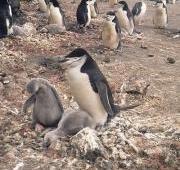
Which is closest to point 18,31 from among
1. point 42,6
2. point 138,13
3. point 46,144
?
point 42,6

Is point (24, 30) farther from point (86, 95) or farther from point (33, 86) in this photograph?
point (86, 95)

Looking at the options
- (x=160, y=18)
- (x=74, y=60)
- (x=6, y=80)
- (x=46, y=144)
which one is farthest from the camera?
(x=160, y=18)

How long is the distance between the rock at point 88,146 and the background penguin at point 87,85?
2.09 ft

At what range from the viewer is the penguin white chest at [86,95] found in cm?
656

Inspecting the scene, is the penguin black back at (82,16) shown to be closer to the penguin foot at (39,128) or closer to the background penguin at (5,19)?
the background penguin at (5,19)

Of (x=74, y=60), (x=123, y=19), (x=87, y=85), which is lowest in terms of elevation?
(x=123, y=19)

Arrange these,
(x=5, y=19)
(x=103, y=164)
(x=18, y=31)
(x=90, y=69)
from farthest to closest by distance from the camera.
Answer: (x=18, y=31)
(x=5, y=19)
(x=90, y=69)
(x=103, y=164)

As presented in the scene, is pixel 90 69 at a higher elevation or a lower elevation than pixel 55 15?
higher

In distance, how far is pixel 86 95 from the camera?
6.67 meters

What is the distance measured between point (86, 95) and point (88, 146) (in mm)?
852

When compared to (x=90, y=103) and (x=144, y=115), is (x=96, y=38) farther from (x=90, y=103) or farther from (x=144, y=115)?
(x=90, y=103)

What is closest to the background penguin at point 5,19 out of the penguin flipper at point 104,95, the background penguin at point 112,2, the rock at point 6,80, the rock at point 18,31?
the rock at point 18,31

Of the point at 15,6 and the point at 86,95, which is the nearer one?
the point at 86,95

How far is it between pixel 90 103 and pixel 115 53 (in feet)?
15.3
